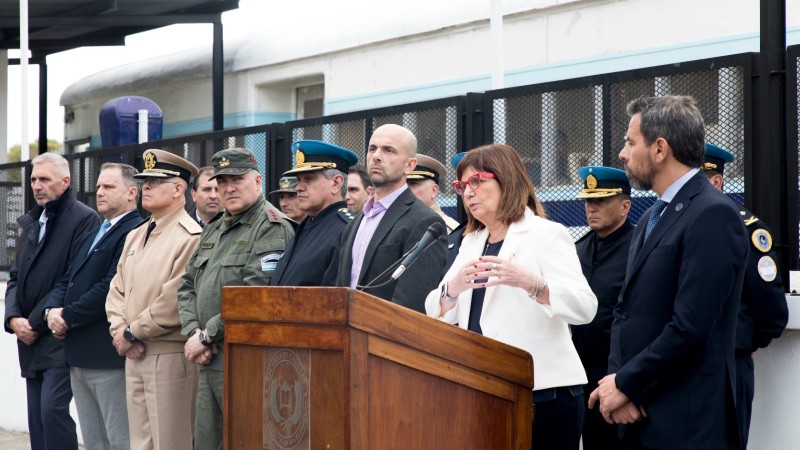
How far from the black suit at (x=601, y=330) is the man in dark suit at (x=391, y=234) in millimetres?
774

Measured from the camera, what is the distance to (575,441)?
4.05 metres

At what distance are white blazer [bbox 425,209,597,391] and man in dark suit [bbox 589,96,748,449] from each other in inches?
6.5

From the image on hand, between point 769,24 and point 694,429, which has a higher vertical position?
point 769,24

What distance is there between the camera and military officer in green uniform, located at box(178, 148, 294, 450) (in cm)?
582

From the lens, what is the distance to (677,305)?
3.65m

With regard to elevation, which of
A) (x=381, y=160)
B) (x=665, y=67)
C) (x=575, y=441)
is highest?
(x=665, y=67)

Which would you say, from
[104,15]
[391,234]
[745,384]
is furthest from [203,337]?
[104,15]

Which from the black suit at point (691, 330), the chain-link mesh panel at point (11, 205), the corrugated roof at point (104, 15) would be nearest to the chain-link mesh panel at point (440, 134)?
the black suit at point (691, 330)

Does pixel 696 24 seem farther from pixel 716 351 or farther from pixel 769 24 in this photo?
pixel 716 351

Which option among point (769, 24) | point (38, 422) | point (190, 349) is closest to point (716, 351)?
point (769, 24)

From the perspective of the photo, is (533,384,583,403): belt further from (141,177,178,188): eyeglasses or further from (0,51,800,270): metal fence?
(141,177,178,188): eyeglasses

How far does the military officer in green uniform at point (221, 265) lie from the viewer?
229 inches

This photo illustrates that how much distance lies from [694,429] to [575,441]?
1.72 feet

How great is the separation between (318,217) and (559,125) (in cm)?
139
